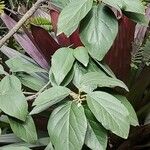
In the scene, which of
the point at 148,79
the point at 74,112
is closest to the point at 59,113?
the point at 74,112

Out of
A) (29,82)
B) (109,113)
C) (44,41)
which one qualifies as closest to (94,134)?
(109,113)

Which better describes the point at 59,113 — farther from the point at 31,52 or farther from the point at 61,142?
the point at 31,52

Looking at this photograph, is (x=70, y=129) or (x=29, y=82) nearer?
(x=70, y=129)

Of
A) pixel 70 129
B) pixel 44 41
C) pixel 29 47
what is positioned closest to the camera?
pixel 70 129

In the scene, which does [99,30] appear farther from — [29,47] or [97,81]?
[29,47]

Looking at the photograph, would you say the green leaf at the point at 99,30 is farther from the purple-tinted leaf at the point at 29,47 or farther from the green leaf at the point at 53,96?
the purple-tinted leaf at the point at 29,47

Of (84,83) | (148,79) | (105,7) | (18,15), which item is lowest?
(148,79)

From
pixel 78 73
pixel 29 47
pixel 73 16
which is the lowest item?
pixel 29 47

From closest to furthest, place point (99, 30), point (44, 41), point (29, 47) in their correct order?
point (99, 30) < point (44, 41) < point (29, 47)
